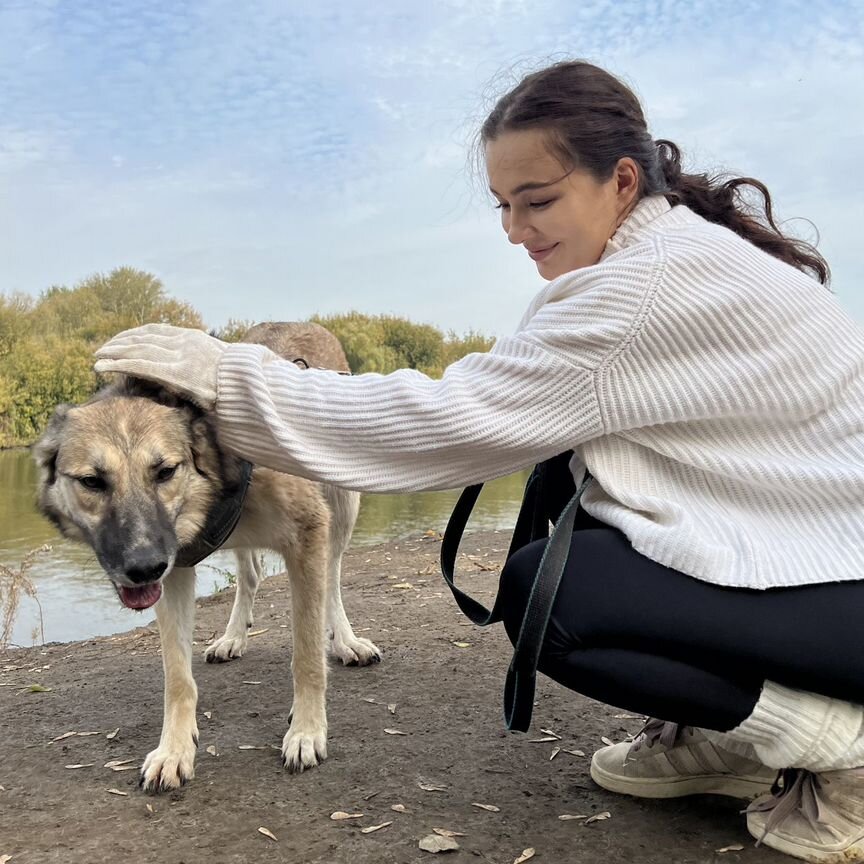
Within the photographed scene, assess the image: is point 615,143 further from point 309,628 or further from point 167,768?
point 167,768

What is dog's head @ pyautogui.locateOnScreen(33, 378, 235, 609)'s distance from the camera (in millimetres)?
2404

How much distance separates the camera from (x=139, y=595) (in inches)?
98.5

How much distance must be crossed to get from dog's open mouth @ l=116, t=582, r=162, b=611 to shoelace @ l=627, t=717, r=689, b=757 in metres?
1.50

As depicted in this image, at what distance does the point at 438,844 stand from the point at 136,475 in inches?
53.1

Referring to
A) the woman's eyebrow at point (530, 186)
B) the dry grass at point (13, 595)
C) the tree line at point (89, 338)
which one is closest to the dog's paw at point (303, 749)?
the woman's eyebrow at point (530, 186)

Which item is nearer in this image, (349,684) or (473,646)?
(349,684)

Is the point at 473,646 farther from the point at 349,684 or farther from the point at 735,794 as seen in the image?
the point at 735,794

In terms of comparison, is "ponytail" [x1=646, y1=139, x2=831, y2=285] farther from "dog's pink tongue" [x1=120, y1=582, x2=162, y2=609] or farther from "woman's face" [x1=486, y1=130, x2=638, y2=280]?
"dog's pink tongue" [x1=120, y1=582, x2=162, y2=609]

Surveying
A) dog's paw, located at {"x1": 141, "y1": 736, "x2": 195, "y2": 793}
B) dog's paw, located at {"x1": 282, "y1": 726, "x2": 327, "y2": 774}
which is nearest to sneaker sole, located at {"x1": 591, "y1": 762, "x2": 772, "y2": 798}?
dog's paw, located at {"x1": 282, "y1": 726, "x2": 327, "y2": 774}

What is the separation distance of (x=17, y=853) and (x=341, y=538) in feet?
6.77

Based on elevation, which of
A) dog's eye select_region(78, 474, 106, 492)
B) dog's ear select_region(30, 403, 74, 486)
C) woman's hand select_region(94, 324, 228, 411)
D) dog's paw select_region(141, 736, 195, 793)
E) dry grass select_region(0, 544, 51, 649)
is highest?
woman's hand select_region(94, 324, 228, 411)

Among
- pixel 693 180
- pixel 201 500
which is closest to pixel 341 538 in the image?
pixel 201 500

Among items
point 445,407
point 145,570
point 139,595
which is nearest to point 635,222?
point 445,407

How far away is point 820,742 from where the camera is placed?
1846mm
